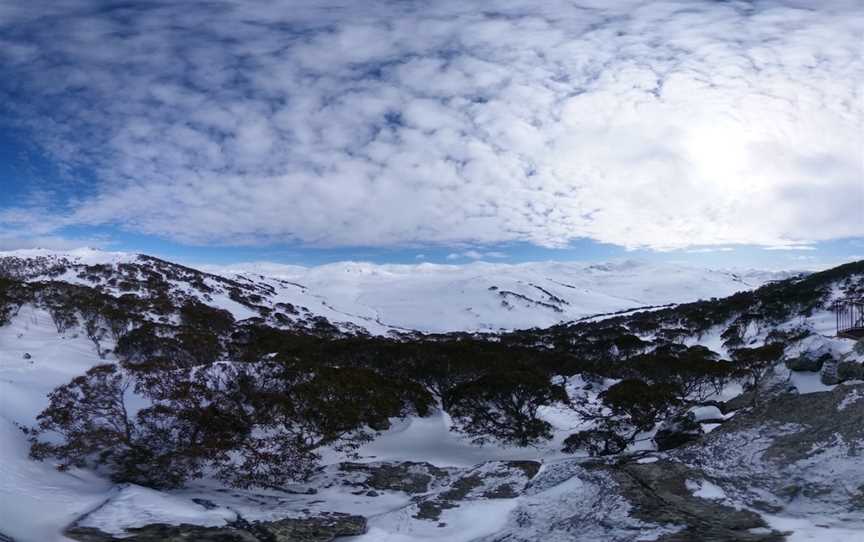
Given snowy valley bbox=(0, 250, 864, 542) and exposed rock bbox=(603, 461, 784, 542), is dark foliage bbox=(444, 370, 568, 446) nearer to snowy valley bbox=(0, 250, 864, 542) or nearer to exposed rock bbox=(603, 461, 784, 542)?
snowy valley bbox=(0, 250, 864, 542)

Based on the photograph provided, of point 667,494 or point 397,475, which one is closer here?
point 667,494

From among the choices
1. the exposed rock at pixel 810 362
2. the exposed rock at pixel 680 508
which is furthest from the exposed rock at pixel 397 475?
the exposed rock at pixel 810 362

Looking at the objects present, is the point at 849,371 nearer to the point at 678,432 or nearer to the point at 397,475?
the point at 678,432

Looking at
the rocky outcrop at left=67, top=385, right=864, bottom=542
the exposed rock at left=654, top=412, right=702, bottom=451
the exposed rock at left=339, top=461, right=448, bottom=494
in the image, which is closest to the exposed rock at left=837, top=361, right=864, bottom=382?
the rocky outcrop at left=67, top=385, right=864, bottom=542

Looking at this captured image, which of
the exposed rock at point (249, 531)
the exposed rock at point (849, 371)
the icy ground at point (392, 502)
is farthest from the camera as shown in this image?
the exposed rock at point (849, 371)

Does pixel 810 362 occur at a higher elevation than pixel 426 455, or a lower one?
higher

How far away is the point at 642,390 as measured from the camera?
2194cm

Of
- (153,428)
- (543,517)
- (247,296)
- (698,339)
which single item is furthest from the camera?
(247,296)

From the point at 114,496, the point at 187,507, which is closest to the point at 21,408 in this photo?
the point at 114,496

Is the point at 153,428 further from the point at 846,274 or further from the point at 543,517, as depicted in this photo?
the point at 846,274

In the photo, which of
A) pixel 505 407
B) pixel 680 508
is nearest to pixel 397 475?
pixel 505 407

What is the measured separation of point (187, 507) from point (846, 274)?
9709cm

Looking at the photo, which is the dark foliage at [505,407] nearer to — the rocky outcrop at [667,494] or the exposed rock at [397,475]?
the exposed rock at [397,475]

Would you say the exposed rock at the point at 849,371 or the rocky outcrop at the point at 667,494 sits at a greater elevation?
the exposed rock at the point at 849,371
